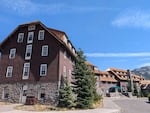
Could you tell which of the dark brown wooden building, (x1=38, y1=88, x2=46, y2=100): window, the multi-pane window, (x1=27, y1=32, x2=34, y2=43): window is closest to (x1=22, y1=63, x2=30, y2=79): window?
the dark brown wooden building

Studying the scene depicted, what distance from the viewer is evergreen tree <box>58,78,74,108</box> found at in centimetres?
2763

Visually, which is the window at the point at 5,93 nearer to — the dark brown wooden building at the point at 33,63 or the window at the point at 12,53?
the dark brown wooden building at the point at 33,63

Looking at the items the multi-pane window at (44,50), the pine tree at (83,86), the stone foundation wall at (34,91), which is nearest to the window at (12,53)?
the stone foundation wall at (34,91)

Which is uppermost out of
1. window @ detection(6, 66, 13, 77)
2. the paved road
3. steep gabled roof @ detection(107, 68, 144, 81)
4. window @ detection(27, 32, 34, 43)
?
window @ detection(27, 32, 34, 43)

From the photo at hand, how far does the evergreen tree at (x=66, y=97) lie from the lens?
90.6ft

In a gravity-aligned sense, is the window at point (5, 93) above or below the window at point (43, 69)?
below

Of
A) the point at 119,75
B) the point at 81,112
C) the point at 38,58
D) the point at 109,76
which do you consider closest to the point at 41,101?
the point at 38,58

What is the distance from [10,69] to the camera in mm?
34031

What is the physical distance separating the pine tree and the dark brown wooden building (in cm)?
316

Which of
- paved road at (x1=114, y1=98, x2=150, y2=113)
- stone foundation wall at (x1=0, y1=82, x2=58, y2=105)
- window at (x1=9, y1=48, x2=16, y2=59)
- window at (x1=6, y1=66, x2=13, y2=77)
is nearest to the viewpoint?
paved road at (x1=114, y1=98, x2=150, y2=113)

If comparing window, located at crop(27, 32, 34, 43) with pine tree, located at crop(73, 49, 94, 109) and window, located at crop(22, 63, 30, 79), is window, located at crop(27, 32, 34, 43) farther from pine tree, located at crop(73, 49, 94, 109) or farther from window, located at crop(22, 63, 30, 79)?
pine tree, located at crop(73, 49, 94, 109)

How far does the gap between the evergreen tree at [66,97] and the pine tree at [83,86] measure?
34.0 inches

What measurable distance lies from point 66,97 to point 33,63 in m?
8.52

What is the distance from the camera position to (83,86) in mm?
28297
